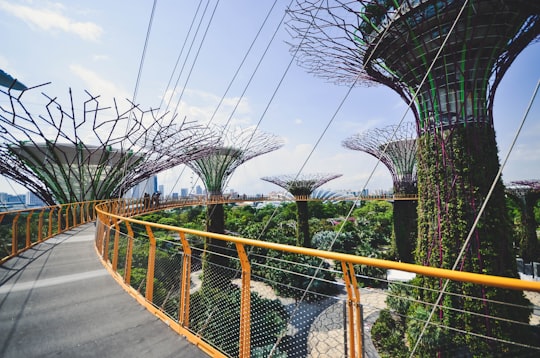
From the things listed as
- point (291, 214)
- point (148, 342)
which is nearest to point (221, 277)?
point (148, 342)

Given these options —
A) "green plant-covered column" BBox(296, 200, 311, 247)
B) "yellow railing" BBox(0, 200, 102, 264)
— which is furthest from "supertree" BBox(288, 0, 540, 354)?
"green plant-covered column" BBox(296, 200, 311, 247)

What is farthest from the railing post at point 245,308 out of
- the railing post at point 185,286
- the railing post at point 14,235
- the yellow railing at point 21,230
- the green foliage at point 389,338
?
the railing post at point 14,235

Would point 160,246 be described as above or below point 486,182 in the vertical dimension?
below

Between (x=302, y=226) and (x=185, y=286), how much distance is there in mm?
21848

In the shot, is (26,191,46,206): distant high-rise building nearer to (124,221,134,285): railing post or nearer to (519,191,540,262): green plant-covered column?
(124,221,134,285): railing post

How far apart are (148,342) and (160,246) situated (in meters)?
1.27

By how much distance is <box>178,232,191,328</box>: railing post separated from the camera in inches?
126

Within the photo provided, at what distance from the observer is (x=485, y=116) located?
27.5ft

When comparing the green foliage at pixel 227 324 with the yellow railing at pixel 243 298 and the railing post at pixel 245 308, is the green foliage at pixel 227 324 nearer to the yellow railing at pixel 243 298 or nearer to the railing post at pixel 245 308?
the yellow railing at pixel 243 298

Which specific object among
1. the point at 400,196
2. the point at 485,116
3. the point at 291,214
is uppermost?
the point at 485,116

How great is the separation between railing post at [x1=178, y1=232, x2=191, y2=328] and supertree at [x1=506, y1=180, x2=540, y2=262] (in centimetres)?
2583

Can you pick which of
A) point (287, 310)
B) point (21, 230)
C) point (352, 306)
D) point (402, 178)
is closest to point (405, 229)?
point (402, 178)

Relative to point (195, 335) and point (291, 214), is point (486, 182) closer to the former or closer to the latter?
point (195, 335)

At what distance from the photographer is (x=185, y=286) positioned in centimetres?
328
